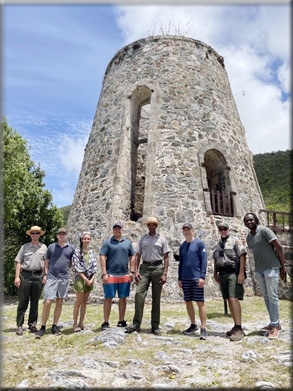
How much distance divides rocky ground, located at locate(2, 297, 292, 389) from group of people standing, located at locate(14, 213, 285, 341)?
263 millimetres

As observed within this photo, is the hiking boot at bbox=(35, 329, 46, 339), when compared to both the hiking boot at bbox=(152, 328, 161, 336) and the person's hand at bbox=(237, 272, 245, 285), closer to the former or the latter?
the hiking boot at bbox=(152, 328, 161, 336)

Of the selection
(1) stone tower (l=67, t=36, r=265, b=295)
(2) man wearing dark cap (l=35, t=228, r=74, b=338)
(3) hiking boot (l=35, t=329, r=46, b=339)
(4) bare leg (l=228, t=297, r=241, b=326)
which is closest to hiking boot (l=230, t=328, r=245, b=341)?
(4) bare leg (l=228, t=297, r=241, b=326)

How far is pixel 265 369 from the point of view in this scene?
3.52 m

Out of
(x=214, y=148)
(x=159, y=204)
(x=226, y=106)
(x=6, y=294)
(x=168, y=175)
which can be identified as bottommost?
(x=6, y=294)

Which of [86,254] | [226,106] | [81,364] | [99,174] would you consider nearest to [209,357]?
[81,364]

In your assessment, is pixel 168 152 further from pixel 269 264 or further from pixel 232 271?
pixel 269 264

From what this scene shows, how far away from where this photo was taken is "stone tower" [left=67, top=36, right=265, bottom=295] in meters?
9.05

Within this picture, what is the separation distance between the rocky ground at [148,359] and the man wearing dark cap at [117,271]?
459mm

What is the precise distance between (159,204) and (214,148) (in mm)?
2717

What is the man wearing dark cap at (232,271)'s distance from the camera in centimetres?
489

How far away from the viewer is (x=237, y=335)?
4738mm

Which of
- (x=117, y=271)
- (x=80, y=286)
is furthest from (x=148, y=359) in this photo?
(x=80, y=286)

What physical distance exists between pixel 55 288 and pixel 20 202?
7.27 m

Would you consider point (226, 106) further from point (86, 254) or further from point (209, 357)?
point (209, 357)
